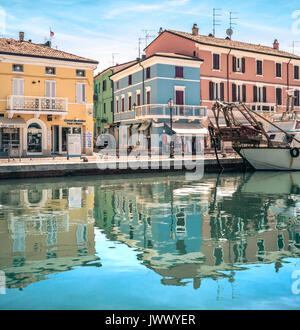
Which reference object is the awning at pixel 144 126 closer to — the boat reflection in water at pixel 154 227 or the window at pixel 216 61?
the window at pixel 216 61

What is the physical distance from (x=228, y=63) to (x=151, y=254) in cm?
3313

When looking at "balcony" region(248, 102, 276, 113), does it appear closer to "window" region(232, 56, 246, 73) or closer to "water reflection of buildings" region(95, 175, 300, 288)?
"window" region(232, 56, 246, 73)

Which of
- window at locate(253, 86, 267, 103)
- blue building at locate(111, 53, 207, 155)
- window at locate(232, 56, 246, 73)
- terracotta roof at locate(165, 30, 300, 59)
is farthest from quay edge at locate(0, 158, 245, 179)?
window at locate(253, 86, 267, 103)

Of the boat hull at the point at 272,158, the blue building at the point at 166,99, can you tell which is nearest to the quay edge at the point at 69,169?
the boat hull at the point at 272,158

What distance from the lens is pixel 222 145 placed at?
3681cm

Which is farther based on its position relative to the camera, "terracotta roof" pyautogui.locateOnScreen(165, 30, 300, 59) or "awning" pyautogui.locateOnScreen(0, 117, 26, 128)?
"terracotta roof" pyautogui.locateOnScreen(165, 30, 300, 59)

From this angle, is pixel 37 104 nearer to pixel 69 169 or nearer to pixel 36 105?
pixel 36 105

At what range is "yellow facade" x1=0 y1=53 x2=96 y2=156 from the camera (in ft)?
98.5

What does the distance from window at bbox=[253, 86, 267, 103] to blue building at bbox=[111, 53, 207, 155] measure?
22.4 feet

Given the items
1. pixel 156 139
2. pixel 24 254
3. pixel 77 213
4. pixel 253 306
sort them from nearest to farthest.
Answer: pixel 253 306 < pixel 24 254 < pixel 77 213 < pixel 156 139

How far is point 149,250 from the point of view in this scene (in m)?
8.80

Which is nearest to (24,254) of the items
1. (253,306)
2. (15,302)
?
(15,302)

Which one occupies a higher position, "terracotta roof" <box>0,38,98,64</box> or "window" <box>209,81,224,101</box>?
"terracotta roof" <box>0,38,98,64</box>

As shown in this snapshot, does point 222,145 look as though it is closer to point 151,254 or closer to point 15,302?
point 151,254
